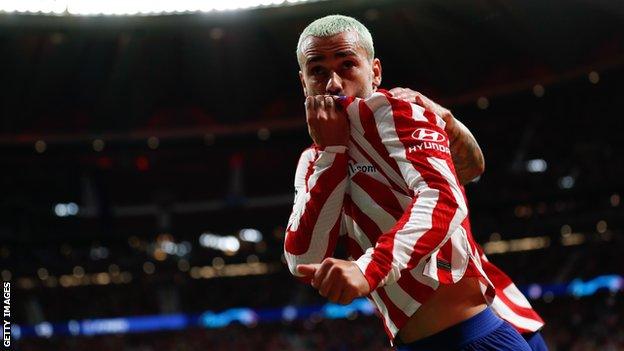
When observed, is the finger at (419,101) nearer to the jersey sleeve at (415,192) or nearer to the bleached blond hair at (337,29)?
the jersey sleeve at (415,192)

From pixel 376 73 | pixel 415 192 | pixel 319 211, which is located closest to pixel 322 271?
pixel 415 192

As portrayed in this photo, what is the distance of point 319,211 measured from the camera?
260cm

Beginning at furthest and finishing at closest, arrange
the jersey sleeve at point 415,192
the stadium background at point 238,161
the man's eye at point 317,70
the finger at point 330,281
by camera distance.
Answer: the stadium background at point 238,161 → the man's eye at point 317,70 → the jersey sleeve at point 415,192 → the finger at point 330,281

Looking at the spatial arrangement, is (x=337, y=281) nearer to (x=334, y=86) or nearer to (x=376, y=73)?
(x=334, y=86)

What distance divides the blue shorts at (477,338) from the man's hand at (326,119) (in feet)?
2.36

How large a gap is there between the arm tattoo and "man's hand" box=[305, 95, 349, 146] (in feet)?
2.36

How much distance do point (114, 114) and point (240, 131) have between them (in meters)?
3.92

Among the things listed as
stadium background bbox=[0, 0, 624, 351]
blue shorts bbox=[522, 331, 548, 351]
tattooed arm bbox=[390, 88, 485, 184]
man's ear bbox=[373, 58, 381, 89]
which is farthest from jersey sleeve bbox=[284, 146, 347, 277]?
stadium background bbox=[0, 0, 624, 351]

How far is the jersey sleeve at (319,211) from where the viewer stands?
8.43 ft

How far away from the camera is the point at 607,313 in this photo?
2423cm

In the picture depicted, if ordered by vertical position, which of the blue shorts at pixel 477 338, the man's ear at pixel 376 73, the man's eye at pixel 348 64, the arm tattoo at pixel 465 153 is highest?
the man's eye at pixel 348 64

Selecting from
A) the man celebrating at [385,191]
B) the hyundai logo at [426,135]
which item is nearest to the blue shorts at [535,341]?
the man celebrating at [385,191]

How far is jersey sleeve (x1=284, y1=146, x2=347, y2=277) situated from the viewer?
2568 millimetres

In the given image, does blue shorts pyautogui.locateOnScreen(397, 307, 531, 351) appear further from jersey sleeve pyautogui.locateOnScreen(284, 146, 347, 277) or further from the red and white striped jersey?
jersey sleeve pyautogui.locateOnScreen(284, 146, 347, 277)
